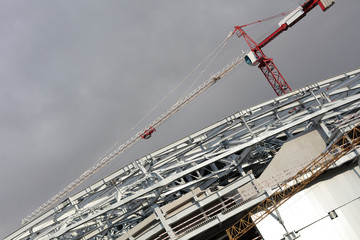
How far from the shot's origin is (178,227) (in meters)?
32.0

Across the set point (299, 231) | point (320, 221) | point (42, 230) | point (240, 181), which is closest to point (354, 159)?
point (320, 221)

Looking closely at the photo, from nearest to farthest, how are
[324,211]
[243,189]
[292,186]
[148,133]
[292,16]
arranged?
[324,211] < [292,186] < [243,189] < [292,16] < [148,133]

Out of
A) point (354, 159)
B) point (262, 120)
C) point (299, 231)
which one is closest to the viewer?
point (299, 231)

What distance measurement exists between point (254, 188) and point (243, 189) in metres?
1.38

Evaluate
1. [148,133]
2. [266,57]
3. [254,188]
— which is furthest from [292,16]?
[254,188]

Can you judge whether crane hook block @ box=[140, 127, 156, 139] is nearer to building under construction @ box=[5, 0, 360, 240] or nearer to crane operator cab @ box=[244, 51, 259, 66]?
crane operator cab @ box=[244, 51, 259, 66]

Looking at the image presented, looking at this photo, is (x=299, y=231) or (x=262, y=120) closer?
(x=299, y=231)

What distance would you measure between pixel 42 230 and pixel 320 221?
1086 inches

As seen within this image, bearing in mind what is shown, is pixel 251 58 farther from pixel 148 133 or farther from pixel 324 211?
pixel 324 211

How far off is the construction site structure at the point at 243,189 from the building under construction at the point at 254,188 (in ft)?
0.28

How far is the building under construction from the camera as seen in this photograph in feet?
94.3

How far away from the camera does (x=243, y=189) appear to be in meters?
32.2

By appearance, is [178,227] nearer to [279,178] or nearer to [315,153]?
[279,178]

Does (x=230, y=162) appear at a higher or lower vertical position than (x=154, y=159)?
lower
